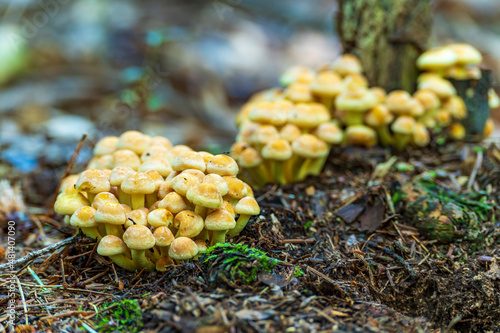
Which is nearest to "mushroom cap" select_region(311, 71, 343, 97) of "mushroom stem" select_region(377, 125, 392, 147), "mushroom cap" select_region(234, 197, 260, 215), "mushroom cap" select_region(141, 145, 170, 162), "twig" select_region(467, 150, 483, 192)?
"mushroom stem" select_region(377, 125, 392, 147)

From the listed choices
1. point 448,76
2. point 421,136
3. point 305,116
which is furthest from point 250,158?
point 448,76

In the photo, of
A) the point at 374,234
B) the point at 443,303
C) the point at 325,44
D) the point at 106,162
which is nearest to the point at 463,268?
the point at 443,303

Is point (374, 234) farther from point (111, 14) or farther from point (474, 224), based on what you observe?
point (111, 14)

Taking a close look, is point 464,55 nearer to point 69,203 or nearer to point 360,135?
point 360,135

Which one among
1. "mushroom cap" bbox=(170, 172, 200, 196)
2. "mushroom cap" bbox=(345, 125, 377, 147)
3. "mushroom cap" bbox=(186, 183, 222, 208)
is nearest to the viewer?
"mushroom cap" bbox=(186, 183, 222, 208)

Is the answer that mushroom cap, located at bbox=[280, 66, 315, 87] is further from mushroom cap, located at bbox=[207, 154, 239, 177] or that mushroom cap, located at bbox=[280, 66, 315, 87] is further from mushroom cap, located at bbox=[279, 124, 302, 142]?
mushroom cap, located at bbox=[207, 154, 239, 177]
